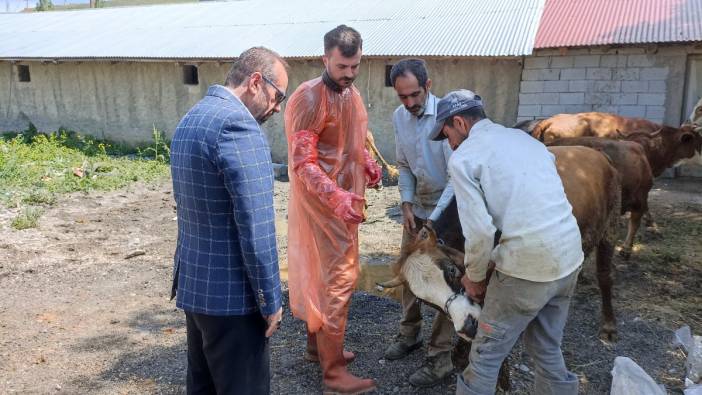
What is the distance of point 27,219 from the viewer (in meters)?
7.04

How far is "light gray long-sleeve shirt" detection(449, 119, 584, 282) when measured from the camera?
230cm

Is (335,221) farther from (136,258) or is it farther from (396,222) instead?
(396,222)

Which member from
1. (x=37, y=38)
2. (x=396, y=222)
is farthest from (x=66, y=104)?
(x=396, y=222)

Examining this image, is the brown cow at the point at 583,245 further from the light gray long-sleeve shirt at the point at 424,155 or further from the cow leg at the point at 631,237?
the cow leg at the point at 631,237

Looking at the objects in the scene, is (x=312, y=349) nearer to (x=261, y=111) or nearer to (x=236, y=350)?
(x=236, y=350)

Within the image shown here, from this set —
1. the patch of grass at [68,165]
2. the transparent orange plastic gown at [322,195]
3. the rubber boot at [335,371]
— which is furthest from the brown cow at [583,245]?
the patch of grass at [68,165]

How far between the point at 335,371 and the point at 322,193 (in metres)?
1.14

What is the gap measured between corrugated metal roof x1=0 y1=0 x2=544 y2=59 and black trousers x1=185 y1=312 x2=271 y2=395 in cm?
833

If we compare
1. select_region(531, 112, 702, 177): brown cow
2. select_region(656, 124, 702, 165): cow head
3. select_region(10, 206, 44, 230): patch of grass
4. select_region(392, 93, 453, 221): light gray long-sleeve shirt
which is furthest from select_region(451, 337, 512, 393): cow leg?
select_region(10, 206, 44, 230): patch of grass

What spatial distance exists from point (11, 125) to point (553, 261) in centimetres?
1741

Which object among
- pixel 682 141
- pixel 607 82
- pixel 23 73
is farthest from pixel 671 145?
pixel 23 73

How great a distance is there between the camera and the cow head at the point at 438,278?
2.61 meters

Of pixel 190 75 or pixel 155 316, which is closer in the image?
pixel 155 316

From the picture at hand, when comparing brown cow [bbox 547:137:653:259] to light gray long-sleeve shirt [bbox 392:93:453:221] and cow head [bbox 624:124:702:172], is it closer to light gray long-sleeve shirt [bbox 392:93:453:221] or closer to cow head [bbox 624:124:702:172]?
cow head [bbox 624:124:702:172]
